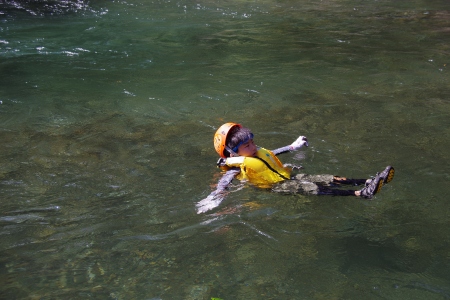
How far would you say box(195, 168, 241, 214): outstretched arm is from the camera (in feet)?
20.4

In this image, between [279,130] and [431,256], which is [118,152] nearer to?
[279,130]

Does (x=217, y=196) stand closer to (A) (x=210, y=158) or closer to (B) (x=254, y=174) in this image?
(B) (x=254, y=174)

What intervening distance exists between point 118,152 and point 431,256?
4.63m

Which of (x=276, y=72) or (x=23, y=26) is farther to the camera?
(x=23, y=26)

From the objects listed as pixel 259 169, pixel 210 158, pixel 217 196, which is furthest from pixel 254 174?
pixel 210 158

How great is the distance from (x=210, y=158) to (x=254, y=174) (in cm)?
147

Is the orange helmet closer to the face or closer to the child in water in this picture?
the child in water

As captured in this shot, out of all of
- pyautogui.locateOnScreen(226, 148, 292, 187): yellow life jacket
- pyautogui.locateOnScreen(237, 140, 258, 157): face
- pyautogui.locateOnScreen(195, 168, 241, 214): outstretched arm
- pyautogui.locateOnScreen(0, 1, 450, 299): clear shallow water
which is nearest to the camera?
pyautogui.locateOnScreen(0, 1, 450, 299): clear shallow water

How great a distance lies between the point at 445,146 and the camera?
7816 millimetres

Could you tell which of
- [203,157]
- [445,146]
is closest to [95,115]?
[203,157]

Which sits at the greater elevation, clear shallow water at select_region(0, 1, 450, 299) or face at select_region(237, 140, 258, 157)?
face at select_region(237, 140, 258, 157)

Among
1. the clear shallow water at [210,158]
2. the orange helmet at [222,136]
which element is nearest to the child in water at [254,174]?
the orange helmet at [222,136]

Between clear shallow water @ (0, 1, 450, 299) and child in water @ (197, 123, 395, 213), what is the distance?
0.55 feet

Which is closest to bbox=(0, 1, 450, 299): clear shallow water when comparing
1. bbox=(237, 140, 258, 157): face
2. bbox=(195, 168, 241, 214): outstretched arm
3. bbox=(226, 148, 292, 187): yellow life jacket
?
bbox=(195, 168, 241, 214): outstretched arm
